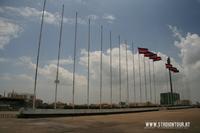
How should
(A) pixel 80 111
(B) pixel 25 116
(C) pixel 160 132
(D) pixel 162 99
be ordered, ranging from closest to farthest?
1. (C) pixel 160 132
2. (B) pixel 25 116
3. (A) pixel 80 111
4. (D) pixel 162 99

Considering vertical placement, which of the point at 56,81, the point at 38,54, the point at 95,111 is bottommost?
the point at 95,111

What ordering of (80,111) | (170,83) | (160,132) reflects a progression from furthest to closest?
(170,83)
(80,111)
(160,132)

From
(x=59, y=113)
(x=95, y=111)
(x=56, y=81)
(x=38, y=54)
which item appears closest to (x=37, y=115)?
(x=59, y=113)

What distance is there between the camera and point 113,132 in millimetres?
13539

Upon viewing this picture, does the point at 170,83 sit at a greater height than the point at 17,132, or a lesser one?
greater

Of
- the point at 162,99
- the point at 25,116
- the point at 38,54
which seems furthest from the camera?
the point at 162,99

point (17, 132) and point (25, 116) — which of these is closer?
point (17, 132)

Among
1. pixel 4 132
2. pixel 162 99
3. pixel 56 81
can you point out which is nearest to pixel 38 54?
pixel 56 81

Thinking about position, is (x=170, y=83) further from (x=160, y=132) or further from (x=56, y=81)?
(x=160, y=132)

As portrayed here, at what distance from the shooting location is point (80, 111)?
36.8 meters

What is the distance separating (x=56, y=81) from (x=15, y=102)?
7246cm

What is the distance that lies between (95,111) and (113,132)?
28.3 metres

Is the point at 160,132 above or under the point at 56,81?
under

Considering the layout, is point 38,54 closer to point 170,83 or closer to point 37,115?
point 37,115
